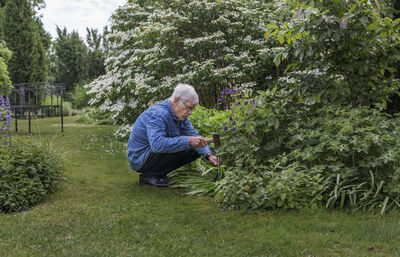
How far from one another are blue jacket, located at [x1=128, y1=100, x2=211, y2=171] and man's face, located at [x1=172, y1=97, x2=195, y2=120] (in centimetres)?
7

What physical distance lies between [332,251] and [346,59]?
227 cm

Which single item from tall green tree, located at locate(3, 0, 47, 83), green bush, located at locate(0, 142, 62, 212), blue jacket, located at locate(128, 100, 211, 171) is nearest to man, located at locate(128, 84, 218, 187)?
blue jacket, located at locate(128, 100, 211, 171)

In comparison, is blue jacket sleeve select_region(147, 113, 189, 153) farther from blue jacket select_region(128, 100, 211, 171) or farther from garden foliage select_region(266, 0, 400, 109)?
garden foliage select_region(266, 0, 400, 109)

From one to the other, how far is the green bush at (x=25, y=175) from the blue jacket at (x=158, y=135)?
86cm

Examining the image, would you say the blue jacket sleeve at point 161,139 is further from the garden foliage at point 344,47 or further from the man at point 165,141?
the garden foliage at point 344,47

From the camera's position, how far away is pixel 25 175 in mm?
3617

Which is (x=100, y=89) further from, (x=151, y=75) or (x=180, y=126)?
(x=180, y=126)

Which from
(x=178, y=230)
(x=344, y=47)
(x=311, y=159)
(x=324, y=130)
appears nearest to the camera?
(x=178, y=230)

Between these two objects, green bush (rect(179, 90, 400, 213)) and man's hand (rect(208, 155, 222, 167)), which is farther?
man's hand (rect(208, 155, 222, 167))

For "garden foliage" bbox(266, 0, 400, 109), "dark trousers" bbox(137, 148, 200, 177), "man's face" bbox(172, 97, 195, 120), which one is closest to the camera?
"garden foliage" bbox(266, 0, 400, 109)

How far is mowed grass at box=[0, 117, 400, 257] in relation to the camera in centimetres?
260

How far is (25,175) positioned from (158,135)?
1316mm

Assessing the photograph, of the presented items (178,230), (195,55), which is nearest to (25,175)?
(178,230)

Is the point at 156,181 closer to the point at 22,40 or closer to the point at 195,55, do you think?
the point at 195,55
